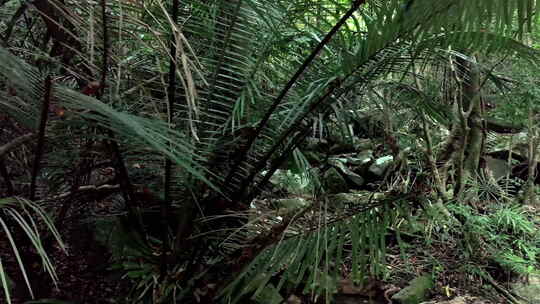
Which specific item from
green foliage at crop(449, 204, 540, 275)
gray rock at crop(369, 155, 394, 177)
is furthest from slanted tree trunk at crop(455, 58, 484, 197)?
gray rock at crop(369, 155, 394, 177)

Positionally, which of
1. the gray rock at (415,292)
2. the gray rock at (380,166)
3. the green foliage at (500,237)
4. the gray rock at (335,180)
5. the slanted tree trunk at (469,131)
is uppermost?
the slanted tree trunk at (469,131)

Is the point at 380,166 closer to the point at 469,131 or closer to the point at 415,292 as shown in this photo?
the point at 469,131

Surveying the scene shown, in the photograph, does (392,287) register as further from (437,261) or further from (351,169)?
(351,169)

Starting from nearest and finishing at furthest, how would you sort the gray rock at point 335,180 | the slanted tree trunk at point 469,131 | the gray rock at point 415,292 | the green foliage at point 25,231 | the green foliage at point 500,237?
the green foliage at point 25,231
the gray rock at point 415,292
the green foliage at point 500,237
the slanted tree trunk at point 469,131
the gray rock at point 335,180

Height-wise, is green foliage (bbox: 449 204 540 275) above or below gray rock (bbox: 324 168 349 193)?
below

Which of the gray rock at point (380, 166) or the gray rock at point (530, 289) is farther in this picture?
the gray rock at point (380, 166)

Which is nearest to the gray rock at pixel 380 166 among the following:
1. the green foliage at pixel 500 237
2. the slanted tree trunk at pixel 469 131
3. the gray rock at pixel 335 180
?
the gray rock at pixel 335 180

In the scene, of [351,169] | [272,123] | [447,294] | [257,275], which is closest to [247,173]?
[272,123]

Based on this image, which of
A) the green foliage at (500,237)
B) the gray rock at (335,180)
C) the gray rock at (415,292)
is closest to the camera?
the gray rock at (415,292)

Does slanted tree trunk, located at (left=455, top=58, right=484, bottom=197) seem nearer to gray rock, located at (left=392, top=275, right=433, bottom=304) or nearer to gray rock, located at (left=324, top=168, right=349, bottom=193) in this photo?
gray rock, located at (left=392, top=275, right=433, bottom=304)

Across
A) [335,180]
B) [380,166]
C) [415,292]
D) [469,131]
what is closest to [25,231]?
[415,292]

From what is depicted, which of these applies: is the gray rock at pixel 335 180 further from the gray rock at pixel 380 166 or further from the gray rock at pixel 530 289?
the gray rock at pixel 530 289

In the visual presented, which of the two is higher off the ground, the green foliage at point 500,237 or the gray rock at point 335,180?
the gray rock at point 335,180

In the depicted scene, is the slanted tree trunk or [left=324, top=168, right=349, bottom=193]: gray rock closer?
the slanted tree trunk
